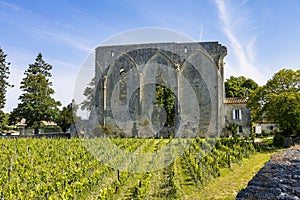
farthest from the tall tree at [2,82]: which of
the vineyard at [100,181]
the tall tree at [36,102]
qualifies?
the vineyard at [100,181]

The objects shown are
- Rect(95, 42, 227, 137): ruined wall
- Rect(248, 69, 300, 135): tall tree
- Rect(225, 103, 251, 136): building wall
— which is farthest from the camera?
Rect(95, 42, 227, 137): ruined wall

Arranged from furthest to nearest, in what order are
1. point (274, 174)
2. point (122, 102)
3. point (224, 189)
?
point (122, 102), point (274, 174), point (224, 189)

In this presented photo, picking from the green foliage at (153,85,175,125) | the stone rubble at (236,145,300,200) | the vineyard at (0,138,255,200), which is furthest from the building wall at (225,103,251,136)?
the stone rubble at (236,145,300,200)

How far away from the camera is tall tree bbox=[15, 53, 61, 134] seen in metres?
38.3

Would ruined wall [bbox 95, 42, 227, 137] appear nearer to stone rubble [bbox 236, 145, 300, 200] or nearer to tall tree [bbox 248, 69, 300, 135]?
tall tree [bbox 248, 69, 300, 135]

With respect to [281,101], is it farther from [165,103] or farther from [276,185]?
[165,103]

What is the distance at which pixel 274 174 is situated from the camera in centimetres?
1114

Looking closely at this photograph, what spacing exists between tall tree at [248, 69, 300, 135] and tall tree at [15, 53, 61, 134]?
2660 cm

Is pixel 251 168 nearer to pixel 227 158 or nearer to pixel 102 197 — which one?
pixel 227 158

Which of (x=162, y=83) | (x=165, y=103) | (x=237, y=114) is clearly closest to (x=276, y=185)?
(x=237, y=114)

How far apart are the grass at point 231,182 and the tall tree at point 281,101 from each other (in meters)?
5.79

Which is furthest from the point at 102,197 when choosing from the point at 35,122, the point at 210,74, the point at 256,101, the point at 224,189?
the point at 35,122

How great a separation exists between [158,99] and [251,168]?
66.8 feet

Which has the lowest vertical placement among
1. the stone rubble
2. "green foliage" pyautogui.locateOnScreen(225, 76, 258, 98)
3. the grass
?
the grass
